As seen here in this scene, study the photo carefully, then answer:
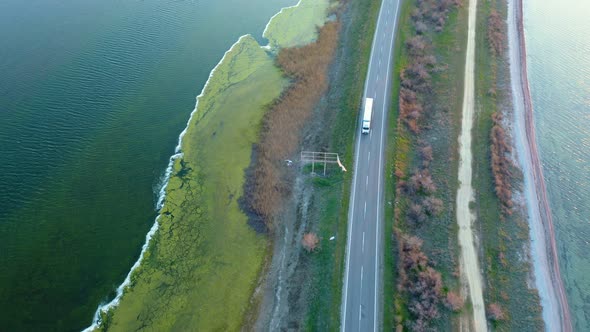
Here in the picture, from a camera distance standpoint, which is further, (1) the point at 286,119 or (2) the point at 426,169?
(1) the point at 286,119

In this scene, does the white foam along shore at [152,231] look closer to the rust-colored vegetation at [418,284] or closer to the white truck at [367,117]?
the white truck at [367,117]

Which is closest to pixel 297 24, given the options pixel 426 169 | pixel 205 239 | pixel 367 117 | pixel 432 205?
pixel 367 117

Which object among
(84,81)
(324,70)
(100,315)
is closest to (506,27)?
(324,70)

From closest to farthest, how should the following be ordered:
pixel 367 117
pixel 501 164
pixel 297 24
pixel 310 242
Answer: pixel 310 242 < pixel 501 164 < pixel 367 117 < pixel 297 24

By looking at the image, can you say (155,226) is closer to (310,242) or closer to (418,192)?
(310,242)

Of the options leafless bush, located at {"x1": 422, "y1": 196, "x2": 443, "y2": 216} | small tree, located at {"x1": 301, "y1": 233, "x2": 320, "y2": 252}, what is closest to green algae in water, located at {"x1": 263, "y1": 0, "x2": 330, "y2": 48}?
leafless bush, located at {"x1": 422, "y1": 196, "x2": 443, "y2": 216}

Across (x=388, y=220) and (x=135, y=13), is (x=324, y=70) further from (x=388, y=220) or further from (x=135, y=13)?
(x=135, y=13)

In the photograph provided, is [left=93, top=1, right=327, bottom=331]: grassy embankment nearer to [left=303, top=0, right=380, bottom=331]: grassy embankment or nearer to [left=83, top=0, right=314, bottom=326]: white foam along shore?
[left=83, top=0, right=314, bottom=326]: white foam along shore
